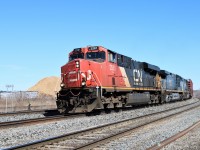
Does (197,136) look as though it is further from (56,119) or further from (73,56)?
(73,56)

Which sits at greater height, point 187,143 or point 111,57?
point 111,57

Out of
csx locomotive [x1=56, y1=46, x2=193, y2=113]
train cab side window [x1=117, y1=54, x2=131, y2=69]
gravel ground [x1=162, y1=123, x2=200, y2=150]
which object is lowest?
gravel ground [x1=162, y1=123, x2=200, y2=150]

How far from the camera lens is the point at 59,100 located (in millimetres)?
18234

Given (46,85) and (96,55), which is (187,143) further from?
(46,85)

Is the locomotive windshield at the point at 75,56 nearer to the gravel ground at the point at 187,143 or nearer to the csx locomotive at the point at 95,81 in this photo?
the csx locomotive at the point at 95,81

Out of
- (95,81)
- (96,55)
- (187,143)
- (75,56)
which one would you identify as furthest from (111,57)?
(187,143)

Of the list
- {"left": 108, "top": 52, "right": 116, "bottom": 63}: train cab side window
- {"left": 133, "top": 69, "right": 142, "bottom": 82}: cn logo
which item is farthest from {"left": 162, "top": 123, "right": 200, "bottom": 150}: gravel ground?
{"left": 133, "top": 69, "right": 142, "bottom": 82}: cn logo

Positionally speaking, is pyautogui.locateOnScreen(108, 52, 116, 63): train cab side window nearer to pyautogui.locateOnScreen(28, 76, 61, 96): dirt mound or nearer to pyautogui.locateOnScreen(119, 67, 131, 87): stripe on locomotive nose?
pyautogui.locateOnScreen(119, 67, 131, 87): stripe on locomotive nose

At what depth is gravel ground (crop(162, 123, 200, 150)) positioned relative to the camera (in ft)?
27.4

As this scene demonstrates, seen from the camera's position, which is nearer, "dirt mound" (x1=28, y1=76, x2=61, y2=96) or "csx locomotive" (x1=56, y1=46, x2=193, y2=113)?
"csx locomotive" (x1=56, y1=46, x2=193, y2=113)

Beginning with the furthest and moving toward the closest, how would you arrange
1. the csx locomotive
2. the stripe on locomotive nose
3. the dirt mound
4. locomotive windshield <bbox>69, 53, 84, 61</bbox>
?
the dirt mound, the stripe on locomotive nose, locomotive windshield <bbox>69, 53, 84, 61</bbox>, the csx locomotive

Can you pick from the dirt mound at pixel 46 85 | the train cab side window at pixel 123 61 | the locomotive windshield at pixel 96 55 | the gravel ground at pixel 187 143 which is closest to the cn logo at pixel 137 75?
the train cab side window at pixel 123 61

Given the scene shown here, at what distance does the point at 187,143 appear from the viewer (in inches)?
354

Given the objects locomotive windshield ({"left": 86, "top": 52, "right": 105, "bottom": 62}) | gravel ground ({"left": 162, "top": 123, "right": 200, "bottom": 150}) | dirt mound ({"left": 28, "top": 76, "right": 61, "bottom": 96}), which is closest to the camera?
gravel ground ({"left": 162, "top": 123, "right": 200, "bottom": 150})
